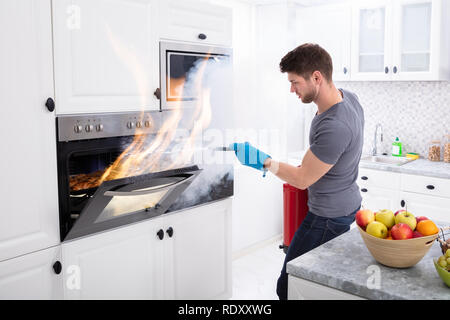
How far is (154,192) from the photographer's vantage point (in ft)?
7.53

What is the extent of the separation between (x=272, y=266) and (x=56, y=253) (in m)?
2.16

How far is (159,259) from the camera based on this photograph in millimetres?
2484

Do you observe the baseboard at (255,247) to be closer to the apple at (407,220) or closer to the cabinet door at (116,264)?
the cabinet door at (116,264)

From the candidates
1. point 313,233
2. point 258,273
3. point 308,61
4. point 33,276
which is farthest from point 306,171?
point 258,273

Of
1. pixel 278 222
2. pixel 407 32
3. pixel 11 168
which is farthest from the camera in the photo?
pixel 278 222

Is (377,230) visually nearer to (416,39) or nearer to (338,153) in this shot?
(338,153)

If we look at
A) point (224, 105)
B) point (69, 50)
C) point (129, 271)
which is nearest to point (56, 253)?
point (129, 271)

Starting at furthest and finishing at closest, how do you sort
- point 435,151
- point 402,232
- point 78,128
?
point 435,151 → point 78,128 → point 402,232

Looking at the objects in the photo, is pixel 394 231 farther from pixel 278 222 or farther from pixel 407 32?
pixel 278 222

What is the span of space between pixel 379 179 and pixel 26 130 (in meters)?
2.64

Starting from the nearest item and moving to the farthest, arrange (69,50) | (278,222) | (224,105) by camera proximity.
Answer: (69,50) < (224,105) < (278,222)

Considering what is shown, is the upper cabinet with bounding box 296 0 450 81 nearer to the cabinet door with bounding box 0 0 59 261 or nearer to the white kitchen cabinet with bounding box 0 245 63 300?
the cabinet door with bounding box 0 0 59 261

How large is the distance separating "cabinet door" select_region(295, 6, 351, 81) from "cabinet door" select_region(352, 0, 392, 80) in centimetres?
7

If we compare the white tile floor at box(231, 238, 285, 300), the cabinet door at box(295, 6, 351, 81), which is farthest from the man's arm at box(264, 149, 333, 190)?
the cabinet door at box(295, 6, 351, 81)
